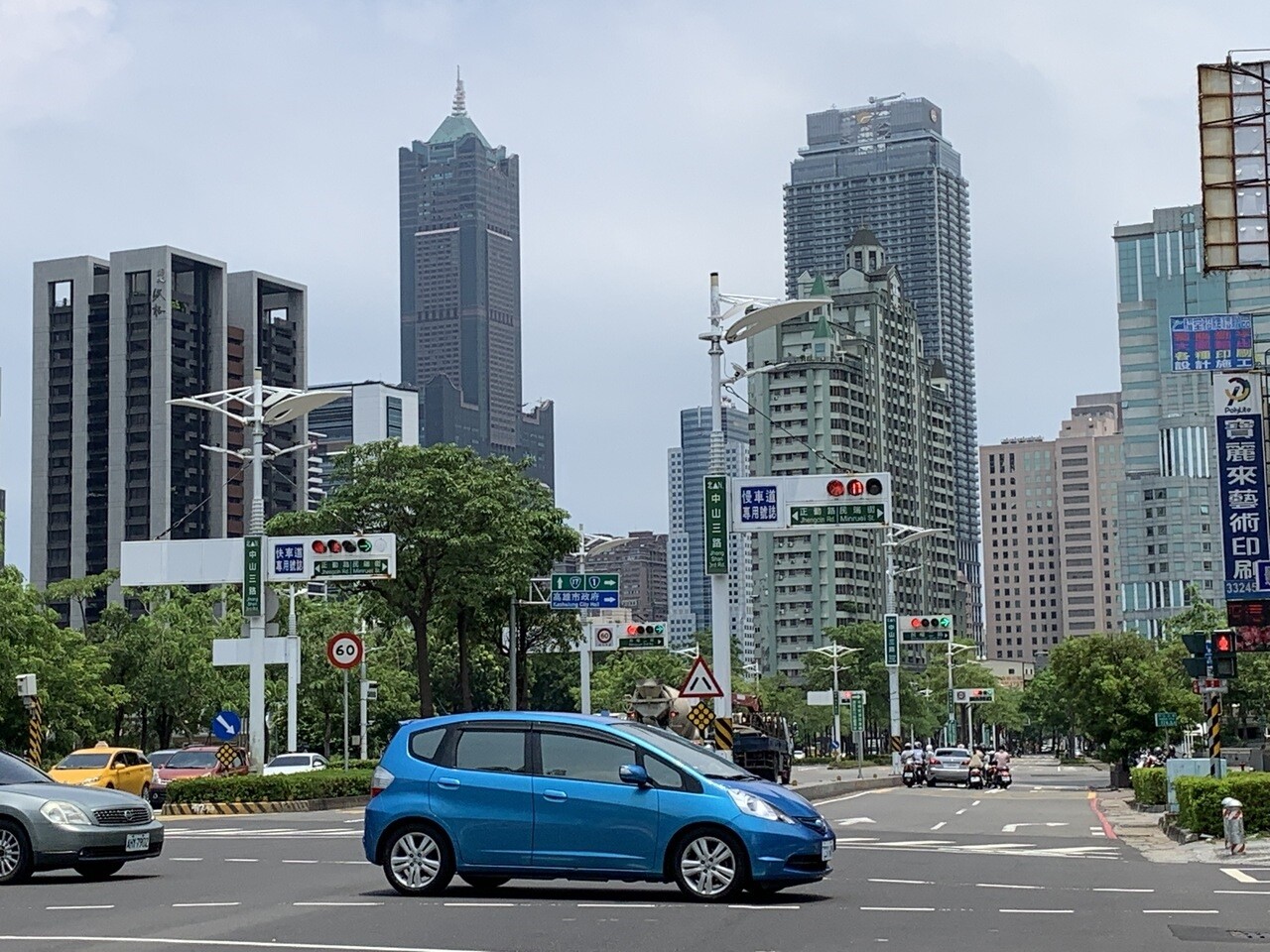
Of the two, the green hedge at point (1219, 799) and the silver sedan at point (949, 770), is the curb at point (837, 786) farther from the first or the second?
the green hedge at point (1219, 799)

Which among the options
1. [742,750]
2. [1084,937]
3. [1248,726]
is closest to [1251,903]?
[1084,937]

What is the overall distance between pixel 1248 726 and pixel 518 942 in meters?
131

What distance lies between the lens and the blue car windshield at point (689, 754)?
1571cm

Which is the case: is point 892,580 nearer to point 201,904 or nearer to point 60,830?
point 60,830

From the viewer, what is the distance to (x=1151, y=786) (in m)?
38.5

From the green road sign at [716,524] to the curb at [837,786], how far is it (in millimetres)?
6358

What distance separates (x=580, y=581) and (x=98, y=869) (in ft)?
122

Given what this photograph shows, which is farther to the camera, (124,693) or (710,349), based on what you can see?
(124,693)

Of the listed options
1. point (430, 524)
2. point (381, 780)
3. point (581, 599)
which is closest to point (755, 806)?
point (381, 780)

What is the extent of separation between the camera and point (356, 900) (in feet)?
52.0

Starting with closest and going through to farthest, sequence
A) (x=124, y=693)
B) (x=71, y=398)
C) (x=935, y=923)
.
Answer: (x=935, y=923), (x=124, y=693), (x=71, y=398)

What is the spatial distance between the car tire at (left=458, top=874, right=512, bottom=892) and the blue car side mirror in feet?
5.39

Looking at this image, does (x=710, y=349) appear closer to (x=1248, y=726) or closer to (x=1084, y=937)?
(x=1084, y=937)

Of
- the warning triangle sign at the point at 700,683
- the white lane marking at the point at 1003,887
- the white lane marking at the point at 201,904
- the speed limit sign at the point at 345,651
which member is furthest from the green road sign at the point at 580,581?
the white lane marking at the point at 201,904
